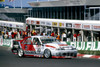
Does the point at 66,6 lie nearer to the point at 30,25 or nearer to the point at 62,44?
the point at 30,25

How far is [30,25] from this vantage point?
189 feet

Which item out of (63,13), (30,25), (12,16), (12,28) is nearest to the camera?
(63,13)

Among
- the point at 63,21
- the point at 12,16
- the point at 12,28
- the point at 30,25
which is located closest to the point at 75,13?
the point at 63,21

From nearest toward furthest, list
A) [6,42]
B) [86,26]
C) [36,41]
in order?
[36,41] < [86,26] < [6,42]

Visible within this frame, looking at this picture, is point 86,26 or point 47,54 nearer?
point 47,54

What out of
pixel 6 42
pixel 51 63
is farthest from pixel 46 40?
pixel 6 42

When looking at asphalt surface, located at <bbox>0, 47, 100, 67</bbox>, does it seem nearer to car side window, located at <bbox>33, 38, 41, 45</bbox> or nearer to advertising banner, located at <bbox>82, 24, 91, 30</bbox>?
car side window, located at <bbox>33, 38, 41, 45</bbox>

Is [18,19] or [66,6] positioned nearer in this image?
[66,6]

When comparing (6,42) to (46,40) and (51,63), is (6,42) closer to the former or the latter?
(46,40)

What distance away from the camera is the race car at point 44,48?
67.4 feet

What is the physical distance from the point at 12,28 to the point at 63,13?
1932 cm

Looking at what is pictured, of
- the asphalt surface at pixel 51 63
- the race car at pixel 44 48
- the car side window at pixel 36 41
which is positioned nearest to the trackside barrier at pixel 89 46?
the race car at pixel 44 48

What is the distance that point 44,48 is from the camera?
21.2 m

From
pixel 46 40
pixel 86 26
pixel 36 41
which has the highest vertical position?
pixel 46 40
